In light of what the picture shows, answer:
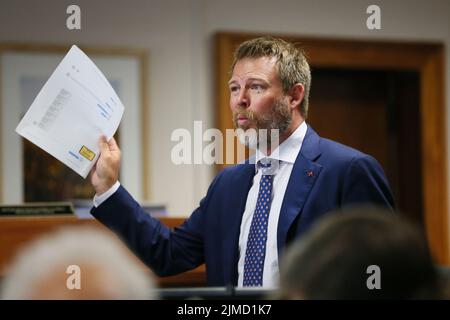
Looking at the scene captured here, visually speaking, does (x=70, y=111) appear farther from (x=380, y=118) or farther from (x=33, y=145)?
(x=380, y=118)

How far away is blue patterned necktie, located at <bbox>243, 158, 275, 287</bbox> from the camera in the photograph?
1487mm

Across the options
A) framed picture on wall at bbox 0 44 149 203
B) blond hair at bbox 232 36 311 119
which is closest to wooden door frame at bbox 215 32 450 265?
framed picture on wall at bbox 0 44 149 203

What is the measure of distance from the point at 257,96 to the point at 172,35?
62.2 inches

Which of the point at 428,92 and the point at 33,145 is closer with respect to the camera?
the point at 33,145

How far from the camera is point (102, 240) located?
0.66m

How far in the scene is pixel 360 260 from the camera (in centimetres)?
65

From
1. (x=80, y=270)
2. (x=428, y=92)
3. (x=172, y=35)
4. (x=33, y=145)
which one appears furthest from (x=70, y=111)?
(x=428, y=92)

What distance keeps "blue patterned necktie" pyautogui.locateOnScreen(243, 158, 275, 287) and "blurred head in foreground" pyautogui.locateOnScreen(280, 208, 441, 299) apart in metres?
0.80

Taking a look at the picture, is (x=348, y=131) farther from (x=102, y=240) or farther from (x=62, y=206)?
(x=102, y=240)

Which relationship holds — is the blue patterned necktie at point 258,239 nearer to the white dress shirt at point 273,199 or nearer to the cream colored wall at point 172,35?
the white dress shirt at point 273,199

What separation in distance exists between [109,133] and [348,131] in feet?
7.42

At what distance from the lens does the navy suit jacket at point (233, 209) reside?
1489 millimetres
